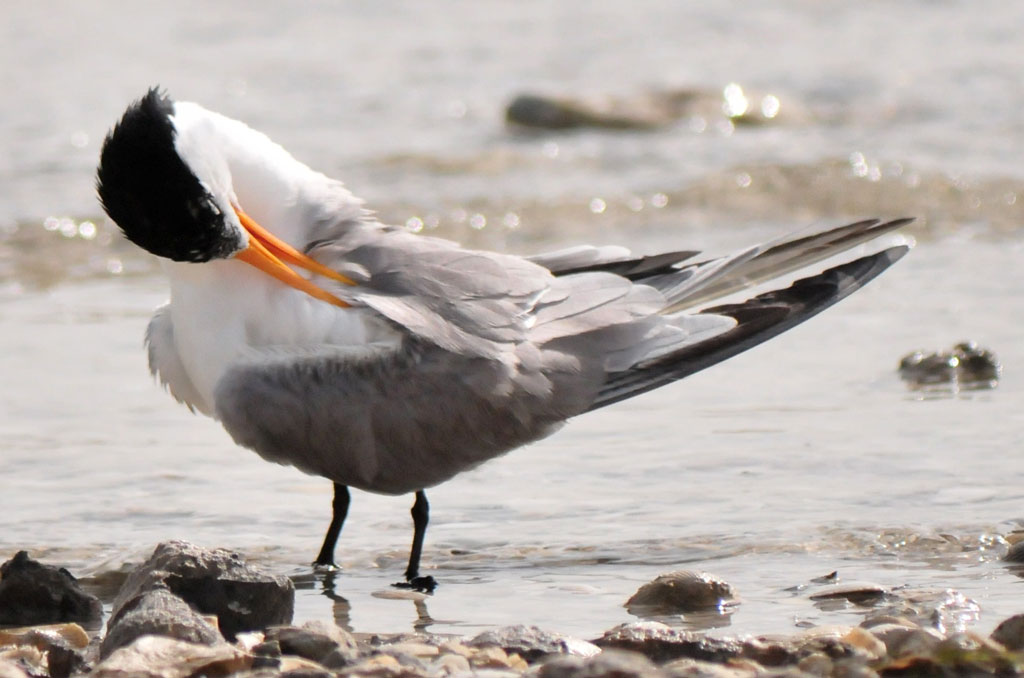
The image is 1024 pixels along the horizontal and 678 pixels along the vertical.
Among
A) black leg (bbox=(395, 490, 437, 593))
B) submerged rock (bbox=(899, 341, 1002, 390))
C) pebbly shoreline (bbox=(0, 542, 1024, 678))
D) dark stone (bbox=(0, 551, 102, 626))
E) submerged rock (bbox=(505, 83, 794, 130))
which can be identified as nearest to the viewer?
pebbly shoreline (bbox=(0, 542, 1024, 678))

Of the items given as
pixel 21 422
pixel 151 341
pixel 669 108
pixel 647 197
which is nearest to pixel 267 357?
pixel 151 341

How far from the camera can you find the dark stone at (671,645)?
2.96 m

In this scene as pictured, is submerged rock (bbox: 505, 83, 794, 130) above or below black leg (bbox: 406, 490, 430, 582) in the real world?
above

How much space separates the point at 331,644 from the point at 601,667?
1.79 feet

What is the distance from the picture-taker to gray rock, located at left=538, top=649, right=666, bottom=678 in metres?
2.67

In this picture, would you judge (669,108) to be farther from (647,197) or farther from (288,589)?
(288,589)

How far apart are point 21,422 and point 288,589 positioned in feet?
5.98

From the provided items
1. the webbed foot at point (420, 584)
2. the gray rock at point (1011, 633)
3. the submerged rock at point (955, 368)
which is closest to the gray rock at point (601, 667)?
the gray rock at point (1011, 633)

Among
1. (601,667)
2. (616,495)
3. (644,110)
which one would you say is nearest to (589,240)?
(644,110)

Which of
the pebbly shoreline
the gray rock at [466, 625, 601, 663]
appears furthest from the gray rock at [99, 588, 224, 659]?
the gray rock at [466, 625, 601, 663]

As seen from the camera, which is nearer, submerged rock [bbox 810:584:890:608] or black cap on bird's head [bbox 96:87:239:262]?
submerged rock [bbox 810:584:890:608]

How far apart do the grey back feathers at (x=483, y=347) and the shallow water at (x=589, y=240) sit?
0.30 metres

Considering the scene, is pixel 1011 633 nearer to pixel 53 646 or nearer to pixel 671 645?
pixel 671 645

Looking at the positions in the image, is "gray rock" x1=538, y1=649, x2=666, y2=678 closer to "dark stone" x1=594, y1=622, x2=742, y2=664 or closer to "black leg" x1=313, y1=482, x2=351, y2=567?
"dark stone" x1=594, y1=622, x2=742, y2=664
